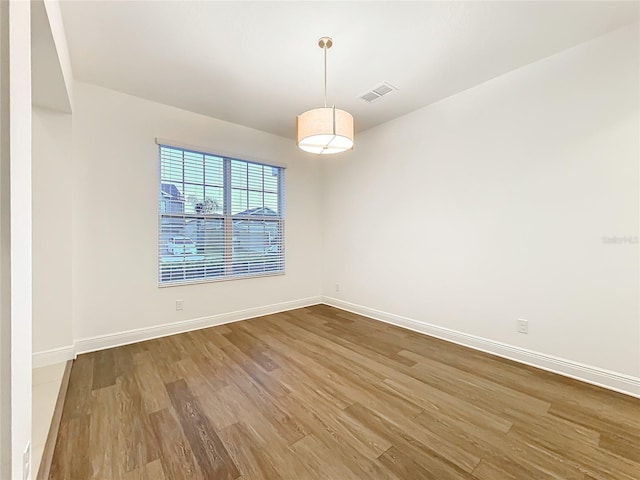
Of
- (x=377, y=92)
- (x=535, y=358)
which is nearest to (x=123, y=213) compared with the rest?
(x=377, y=92)

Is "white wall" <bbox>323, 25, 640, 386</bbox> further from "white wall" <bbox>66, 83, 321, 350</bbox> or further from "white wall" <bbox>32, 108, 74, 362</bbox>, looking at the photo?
"white wall" <bbox>32, 108, 74, 362</bbox>

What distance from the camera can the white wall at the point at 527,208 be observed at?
217cm

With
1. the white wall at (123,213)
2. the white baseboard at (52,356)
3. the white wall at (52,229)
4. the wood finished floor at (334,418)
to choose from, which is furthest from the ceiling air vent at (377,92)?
the white baseboard at (52,356)

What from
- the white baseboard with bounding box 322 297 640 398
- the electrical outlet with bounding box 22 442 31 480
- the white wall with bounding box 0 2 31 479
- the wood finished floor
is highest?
the white wall with bounding box 0 2 31 479

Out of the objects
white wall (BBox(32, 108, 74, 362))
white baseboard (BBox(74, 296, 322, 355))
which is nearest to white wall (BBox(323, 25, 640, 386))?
white baseboard (BBox(74, 296, 322, 355))

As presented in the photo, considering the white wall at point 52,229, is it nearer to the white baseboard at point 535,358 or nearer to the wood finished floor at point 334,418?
the wood finished floor at point 334,418

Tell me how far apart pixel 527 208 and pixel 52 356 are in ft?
15.2

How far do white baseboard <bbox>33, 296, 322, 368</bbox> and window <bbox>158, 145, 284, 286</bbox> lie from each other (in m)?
0.52

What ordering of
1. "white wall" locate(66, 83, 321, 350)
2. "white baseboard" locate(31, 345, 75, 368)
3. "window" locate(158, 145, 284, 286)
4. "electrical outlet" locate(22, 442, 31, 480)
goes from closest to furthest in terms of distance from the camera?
"electrical outlet" locate(22, 442, 31, 480) < "white baseboard" locate(31, 345, 75, 368) < "white wall" locate(66, 83, 321, 350) < "window" locate(158, 145, 284, 286)

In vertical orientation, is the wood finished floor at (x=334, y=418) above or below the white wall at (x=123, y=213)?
below

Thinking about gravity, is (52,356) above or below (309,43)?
below

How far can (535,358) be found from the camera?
8.36 feet

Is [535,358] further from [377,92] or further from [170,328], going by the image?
[170,328]

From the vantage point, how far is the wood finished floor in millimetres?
1450
